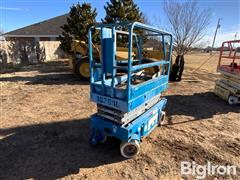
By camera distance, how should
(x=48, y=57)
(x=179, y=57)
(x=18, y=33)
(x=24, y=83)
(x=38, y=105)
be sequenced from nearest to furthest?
(x=38, y=105)
(x=24, y=83)
(x=179, y=57)
(x=48, y=57)
(x=18, y=33)

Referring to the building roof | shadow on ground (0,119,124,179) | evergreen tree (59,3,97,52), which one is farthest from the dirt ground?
the building roof

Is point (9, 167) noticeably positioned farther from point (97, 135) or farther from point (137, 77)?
point (137, 77)

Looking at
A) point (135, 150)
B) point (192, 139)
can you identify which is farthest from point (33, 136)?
point (192, 139)

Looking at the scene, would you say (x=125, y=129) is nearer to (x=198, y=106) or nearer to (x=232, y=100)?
(x=198, y=106)

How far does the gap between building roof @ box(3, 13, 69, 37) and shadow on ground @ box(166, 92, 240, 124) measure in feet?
78.2

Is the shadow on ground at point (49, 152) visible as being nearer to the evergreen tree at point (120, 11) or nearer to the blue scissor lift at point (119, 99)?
the blue scissor lift at point (119, 99)

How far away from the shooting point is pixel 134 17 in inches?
529

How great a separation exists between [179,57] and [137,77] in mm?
5097

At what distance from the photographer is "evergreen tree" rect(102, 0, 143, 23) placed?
13.1 metres

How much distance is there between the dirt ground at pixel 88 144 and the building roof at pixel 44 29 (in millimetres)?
23118

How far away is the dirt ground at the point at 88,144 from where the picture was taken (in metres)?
2.62

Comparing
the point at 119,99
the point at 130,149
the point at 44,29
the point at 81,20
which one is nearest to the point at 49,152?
the point at 130,149

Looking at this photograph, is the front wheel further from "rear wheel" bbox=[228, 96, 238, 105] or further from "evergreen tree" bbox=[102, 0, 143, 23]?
"evergreen tree" bbox=[102, 0, 143, 23]

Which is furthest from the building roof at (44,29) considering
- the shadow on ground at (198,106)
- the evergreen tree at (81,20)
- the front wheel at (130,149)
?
the front wheel at (130,149)
